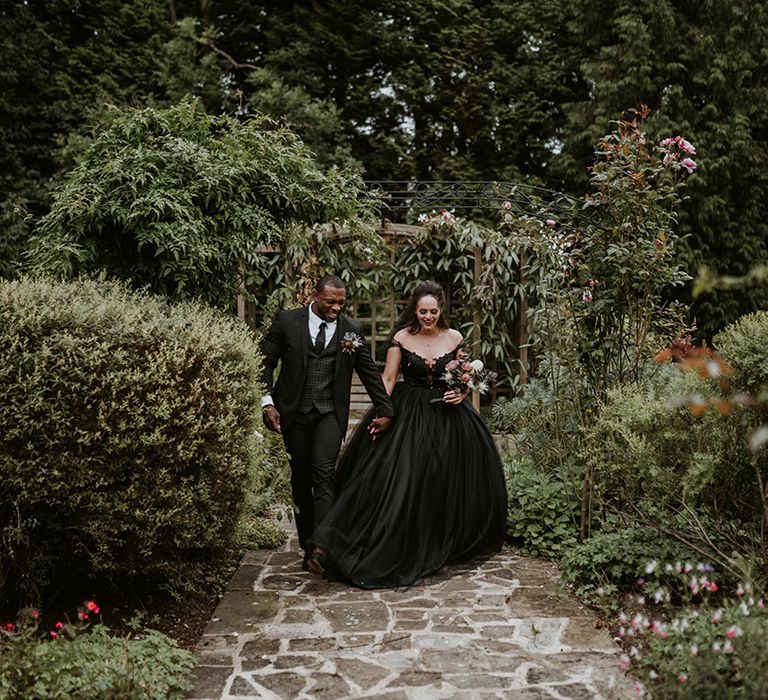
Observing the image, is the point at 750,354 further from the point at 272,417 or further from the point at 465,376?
the point at 272,417

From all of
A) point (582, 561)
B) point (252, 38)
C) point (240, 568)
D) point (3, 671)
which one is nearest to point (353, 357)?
point (240, 568)

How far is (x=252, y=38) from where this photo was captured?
670 inches

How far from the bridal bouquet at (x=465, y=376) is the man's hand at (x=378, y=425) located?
1.23 feet

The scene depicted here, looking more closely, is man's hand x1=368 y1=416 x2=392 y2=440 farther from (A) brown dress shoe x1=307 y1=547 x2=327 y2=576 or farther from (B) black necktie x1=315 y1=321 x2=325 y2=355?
(A) brown dress shoe x1=307 y1=547 x2=327 y2=576

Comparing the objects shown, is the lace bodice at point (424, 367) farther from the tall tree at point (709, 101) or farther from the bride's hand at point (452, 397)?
the tall tree at point (709, 101)

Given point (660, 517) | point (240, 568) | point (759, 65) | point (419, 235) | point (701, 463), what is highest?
point (759, 65)

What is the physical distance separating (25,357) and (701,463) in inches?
134

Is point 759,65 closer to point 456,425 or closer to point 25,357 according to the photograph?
point 456,425

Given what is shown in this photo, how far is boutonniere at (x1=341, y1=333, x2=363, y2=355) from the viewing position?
5.35 metres

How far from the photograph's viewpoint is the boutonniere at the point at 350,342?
17.5ft

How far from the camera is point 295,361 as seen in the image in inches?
210

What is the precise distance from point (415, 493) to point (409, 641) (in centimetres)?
132

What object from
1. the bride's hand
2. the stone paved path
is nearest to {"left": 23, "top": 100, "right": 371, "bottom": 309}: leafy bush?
the bride's hand

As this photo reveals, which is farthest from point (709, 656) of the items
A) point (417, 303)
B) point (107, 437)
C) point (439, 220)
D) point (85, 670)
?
point (439, 220)
